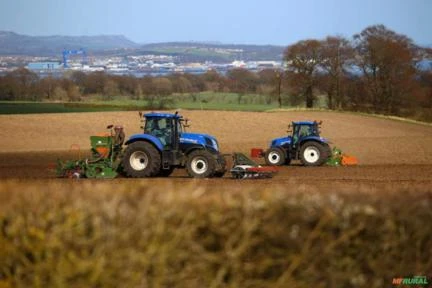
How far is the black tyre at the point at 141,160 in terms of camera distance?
69.8 ft

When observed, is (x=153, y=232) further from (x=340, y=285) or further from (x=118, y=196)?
(x=340, y=285)

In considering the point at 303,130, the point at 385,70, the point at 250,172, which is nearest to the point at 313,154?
the point at 303,130

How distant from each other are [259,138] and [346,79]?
29.3 meters

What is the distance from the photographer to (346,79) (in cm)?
7144

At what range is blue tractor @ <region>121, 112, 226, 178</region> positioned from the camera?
2138 cm

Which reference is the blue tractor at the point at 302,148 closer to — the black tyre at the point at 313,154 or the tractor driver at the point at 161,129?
the black tyre at the point at 313,154

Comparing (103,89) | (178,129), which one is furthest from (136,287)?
(103,89)

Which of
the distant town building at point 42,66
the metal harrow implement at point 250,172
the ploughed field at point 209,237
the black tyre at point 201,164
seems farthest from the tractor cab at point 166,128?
the distant town building at point 42,66

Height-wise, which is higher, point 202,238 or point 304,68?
point 304,68

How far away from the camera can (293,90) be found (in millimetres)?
73375

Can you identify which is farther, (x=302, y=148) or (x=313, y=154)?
(x=302, y=148)

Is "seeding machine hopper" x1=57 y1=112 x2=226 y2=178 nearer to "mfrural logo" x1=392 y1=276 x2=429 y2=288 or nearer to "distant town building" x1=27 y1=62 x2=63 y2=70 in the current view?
"mfrural logo" x1=392 y1=276 x2=429 y2=288

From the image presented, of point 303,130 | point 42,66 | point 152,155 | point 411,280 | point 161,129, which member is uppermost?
point 42,66

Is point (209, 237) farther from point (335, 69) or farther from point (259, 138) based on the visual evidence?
point (335, 69)
